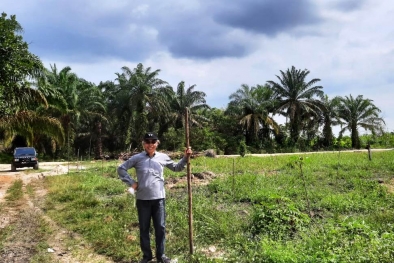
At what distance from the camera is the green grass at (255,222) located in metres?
4.56

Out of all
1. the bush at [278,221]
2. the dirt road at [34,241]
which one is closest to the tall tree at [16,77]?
the dirt road at [34,241]

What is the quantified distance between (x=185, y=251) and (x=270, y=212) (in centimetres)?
164

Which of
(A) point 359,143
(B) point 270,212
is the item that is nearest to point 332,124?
(A) point 359,143

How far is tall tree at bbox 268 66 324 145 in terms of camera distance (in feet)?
123

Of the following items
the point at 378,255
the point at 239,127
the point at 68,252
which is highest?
the point at 239,127

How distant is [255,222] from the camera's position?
6.13 m

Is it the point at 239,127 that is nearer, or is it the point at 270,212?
the point at 270,212

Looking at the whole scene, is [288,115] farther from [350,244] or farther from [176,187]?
[350,244]

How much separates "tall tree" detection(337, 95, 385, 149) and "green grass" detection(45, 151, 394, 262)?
29.8 meters

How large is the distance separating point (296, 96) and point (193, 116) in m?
11.1

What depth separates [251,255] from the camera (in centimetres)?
479

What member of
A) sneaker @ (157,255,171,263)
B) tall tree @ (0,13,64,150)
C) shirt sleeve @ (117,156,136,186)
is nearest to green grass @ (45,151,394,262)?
sneaker @ (157,255,171,263)

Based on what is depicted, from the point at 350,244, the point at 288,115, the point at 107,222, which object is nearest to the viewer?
the point at 350,244

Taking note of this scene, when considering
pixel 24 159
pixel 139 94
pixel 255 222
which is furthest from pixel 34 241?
pixel 139 94
